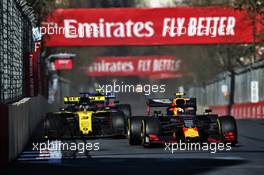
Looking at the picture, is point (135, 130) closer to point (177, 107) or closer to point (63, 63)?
point (177, 107)

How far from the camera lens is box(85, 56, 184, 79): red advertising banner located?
11656 cm

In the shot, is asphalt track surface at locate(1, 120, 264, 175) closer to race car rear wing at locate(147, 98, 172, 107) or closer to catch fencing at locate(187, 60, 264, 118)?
Result: race car rear wing at locate(147, 98, 172, 107)

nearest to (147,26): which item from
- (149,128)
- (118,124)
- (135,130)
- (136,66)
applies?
(118,124)

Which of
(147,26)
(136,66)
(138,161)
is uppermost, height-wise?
(147,26)

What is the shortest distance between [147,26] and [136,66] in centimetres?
6950

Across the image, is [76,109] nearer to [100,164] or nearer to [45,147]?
[45,147]

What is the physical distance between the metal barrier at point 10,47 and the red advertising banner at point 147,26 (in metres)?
23.2

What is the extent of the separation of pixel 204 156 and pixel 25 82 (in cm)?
1018

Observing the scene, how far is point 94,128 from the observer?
2783 cm

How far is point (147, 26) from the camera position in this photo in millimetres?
50750

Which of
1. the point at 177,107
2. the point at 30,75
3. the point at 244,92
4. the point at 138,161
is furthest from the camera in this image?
the point at 244,92

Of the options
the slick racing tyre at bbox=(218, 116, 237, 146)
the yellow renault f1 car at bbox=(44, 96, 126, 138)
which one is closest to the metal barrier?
the yellow renault f1 car at bbox=(44, 96, 126, 138)

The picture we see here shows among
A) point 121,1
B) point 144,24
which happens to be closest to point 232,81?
point 144,24

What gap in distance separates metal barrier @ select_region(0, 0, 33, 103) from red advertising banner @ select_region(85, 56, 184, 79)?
88.1 metres
